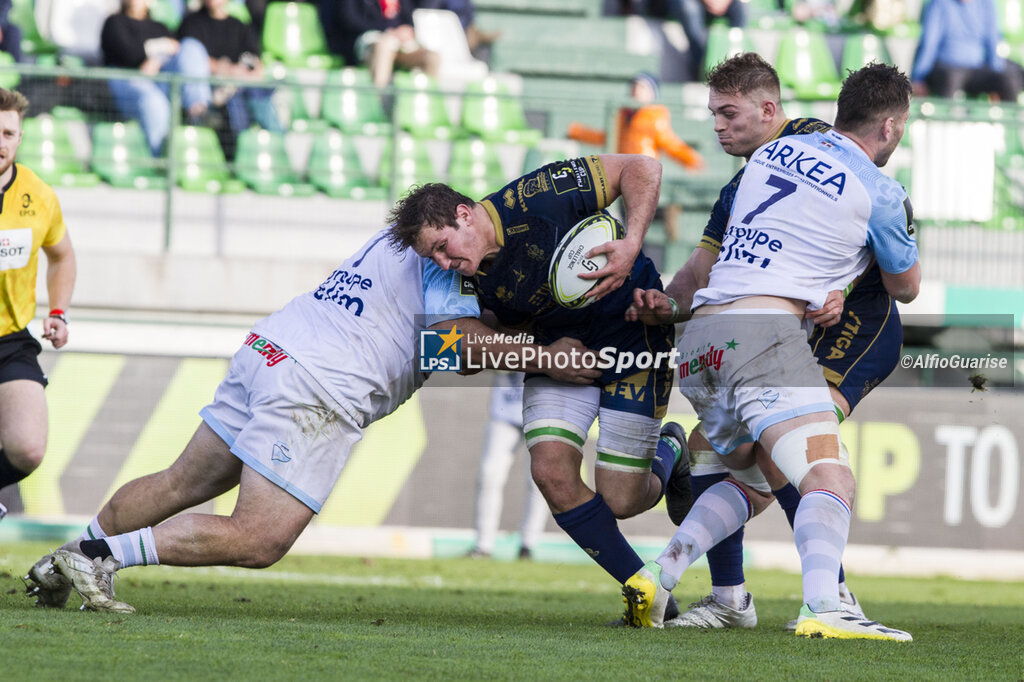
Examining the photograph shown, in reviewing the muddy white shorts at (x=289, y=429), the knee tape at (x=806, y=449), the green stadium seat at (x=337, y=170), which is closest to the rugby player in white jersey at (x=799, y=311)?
the knee tape at (x=806, y=449)

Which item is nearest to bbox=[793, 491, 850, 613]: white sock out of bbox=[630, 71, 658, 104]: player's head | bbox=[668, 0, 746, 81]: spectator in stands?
bbox=[630, 71, 658, 104]: player's head

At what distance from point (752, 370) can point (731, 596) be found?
133 centimetres

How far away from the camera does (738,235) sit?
15.7 feet

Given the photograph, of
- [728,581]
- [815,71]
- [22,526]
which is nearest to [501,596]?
[728,581]

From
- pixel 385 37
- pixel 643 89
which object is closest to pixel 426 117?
pixel 385 37

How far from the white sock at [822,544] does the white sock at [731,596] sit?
3.34 ft

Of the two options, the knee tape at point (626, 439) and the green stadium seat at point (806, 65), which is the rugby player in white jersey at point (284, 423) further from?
the green stadium seat at point (806, 65)

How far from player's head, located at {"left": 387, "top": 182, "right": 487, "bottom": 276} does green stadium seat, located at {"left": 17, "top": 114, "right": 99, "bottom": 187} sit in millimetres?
7386

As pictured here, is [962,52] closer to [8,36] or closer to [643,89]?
[643,89]

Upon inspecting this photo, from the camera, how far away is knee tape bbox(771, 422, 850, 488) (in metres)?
4.45

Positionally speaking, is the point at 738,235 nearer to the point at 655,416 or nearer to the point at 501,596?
the point at 655,416

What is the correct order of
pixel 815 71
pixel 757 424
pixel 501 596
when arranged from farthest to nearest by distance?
pixel 815 71 < pixel 501 596 < pixel 757 424

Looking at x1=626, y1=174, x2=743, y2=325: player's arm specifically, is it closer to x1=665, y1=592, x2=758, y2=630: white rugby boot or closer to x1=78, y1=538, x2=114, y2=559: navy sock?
x1=665, y1=592, x2=758, y2=630: white rugby boot

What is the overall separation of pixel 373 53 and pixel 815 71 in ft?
17.2
